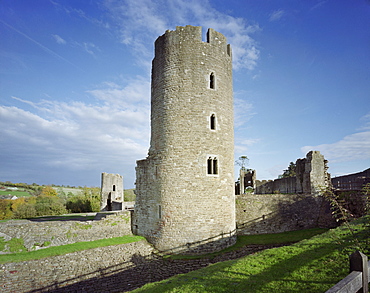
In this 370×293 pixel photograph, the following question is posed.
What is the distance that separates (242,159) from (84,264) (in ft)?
135

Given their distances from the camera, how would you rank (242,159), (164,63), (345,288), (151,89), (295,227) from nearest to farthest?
(345,288) < (164,63) < (151,89) < (295,227) < (242,159)

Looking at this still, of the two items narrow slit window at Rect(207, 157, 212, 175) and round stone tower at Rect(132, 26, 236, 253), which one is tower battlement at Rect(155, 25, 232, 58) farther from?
narrow slit window at Rect(207, 157, 212, 175)

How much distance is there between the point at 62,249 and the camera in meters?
12.0

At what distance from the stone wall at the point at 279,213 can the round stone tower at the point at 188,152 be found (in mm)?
2769

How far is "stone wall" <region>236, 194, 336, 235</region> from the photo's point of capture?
1784 cm

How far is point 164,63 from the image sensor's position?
610 inches

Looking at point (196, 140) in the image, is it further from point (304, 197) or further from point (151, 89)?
point (304, 197)

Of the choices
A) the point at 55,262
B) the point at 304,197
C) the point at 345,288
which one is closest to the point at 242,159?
the point at 304,197

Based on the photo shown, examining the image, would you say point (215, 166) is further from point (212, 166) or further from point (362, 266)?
point (362, 266)

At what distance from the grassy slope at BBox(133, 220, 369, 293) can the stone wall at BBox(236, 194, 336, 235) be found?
898cm

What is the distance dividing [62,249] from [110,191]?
19555mm

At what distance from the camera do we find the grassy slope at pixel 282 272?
19.5 ft

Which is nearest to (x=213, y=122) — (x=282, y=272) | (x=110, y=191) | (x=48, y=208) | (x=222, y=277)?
(x=222, y=277)

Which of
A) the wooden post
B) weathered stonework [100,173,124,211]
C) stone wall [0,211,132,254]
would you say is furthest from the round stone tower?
weathered stonework [100,173,124,211]
